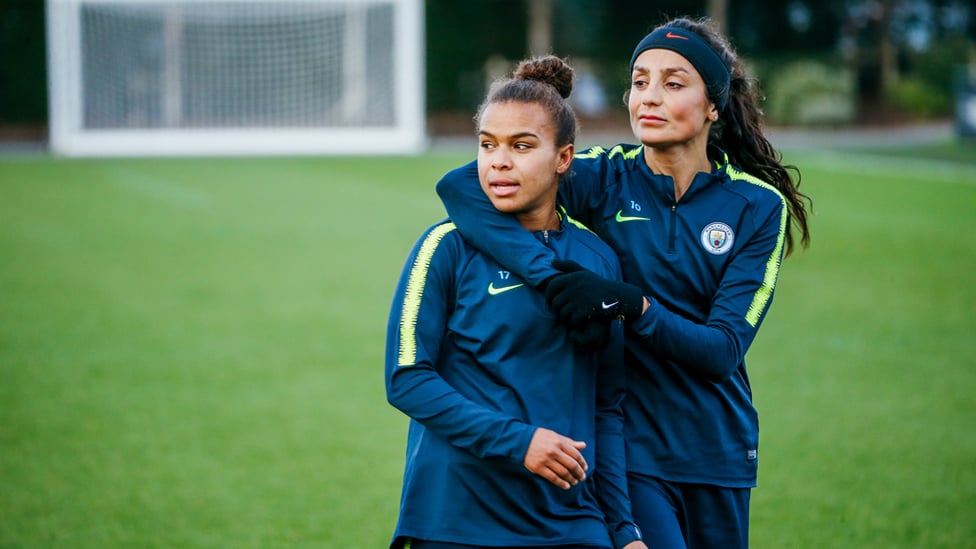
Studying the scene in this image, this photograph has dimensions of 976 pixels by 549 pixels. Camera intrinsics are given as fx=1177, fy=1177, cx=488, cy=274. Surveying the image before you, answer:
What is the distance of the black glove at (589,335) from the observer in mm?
2846

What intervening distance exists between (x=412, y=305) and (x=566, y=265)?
0.39 meters

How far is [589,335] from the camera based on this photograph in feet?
9.34

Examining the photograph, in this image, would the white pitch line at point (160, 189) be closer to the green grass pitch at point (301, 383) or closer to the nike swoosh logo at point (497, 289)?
the green grass pitch at point (301, 383)

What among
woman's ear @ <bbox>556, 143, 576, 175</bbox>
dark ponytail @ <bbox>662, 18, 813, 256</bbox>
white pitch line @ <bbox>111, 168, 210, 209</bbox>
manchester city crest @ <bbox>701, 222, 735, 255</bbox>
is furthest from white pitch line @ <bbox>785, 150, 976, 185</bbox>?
woman's ear @ <bbox>556, 143, 576, 175</bbox>

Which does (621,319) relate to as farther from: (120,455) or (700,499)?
(120,455)

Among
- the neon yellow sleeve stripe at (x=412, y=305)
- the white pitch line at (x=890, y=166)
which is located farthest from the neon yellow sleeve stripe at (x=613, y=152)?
the white pitch line at (x=890, y=166)

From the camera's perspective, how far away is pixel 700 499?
3375mm

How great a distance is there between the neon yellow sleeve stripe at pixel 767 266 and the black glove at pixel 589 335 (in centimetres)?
55

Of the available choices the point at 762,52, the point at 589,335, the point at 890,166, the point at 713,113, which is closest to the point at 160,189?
the point at 890,166

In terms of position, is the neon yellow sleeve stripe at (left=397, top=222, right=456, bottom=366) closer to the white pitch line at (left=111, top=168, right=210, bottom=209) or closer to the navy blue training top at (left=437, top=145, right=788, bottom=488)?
the navy blue training top at (left=437, top=145, right=788, bottom=488)

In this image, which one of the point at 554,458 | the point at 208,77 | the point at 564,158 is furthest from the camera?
the point at 208,77

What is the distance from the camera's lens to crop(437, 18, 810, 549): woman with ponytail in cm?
327

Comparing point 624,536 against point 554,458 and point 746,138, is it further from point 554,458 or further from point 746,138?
point 746,138

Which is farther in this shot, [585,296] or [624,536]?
[624,536]
